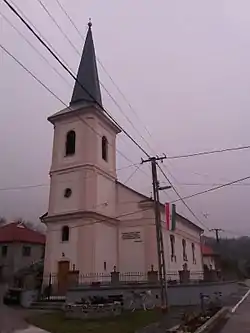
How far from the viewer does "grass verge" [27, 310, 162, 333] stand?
47.9 ft

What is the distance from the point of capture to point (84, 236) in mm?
29969

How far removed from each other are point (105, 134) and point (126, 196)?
225 inches

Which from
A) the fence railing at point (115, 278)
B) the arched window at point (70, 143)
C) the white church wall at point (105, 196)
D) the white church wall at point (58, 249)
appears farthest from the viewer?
the arched window at point (70, 143)

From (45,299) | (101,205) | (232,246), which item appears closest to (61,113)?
(101,205)

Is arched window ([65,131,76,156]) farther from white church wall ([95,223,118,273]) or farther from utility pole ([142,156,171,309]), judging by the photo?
utility pole ([142,156,171,309])

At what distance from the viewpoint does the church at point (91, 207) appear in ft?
99.3

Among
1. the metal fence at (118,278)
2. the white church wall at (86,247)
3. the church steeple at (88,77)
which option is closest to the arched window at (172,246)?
the metal fence at (118,278)

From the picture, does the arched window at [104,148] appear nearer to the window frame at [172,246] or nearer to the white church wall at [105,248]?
the white church wall at [105,248]

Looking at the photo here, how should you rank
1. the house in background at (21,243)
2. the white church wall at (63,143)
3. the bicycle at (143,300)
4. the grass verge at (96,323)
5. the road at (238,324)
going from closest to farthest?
the road at (238,324), the grass verge at (96,323), the bicycle at (143,300), the white church wall at (63,143), the house in background at (21,243)

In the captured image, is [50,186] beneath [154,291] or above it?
above

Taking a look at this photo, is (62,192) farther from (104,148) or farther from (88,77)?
(88,77)

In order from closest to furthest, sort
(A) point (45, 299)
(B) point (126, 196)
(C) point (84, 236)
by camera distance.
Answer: (A) point (45, 299) < (C) point (84, 236) < (B) point (126, 196)

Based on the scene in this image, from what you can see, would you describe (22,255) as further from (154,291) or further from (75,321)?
(75,321)

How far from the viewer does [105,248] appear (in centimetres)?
3147
